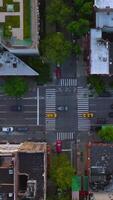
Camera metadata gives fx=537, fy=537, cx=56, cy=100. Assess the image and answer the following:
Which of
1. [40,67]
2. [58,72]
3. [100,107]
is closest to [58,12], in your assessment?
[40,67]

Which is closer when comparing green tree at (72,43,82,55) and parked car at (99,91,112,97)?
green tree at (72,43,82,55)

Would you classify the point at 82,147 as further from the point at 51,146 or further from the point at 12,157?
the point at 12,157

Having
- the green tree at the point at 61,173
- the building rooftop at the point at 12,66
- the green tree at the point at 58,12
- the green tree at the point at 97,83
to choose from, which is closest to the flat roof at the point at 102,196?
the green tree at the point at 61,173

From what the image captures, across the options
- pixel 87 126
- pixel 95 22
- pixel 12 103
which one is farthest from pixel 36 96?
pixel 95 22

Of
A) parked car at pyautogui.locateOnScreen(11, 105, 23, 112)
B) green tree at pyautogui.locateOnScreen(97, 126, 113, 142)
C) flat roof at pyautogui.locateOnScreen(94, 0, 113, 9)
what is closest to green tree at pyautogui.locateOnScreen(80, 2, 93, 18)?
flat roof at pyautogui.locateOnScreen(94, 0, 113, 9)

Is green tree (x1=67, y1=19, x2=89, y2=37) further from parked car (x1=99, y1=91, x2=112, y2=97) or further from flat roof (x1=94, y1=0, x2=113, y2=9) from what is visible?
parked car (x1=99, y1=91, x2=112, y2=97)
